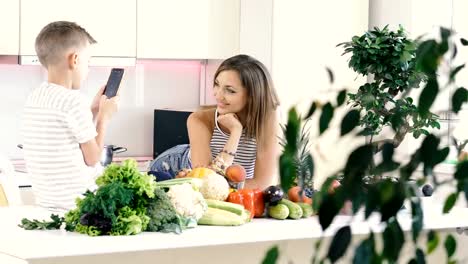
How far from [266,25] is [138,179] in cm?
287

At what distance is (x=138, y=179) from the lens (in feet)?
9.13

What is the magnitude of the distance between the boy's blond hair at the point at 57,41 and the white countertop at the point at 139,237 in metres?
0.85

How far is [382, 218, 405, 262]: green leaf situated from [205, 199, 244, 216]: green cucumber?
2372mm

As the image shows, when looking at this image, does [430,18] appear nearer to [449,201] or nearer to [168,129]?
[168,129]

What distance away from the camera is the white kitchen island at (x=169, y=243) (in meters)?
2.60

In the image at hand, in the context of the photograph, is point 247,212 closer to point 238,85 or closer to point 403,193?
point 238,85

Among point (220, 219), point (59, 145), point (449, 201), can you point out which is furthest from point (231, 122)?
point (449, 201)

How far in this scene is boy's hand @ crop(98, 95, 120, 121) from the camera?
424 centimetres

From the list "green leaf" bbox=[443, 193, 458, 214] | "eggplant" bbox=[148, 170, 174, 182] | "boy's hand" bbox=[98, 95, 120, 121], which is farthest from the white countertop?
"green leaf" bbox=[443, 193, 458, 214]

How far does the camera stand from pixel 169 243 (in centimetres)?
274

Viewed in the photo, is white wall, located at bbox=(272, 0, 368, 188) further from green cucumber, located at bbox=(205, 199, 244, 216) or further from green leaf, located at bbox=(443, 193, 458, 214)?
green leaf, located at bbox=(443, 193, 458, 214)

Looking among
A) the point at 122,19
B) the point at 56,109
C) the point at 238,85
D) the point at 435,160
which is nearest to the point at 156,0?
the point at 122,19

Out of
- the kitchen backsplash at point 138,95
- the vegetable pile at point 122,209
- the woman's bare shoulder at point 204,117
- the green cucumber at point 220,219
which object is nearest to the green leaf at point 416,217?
the vegetable pile at point 122,209

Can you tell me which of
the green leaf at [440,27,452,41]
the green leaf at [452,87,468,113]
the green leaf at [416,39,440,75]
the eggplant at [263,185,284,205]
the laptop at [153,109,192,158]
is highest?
the green leaf at [440,27,452,41]
